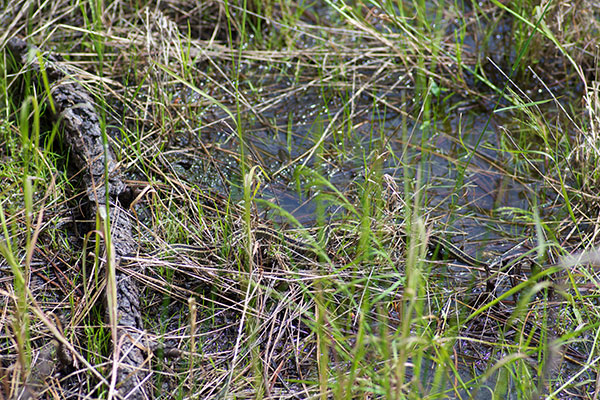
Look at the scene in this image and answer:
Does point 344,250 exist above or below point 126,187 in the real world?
below

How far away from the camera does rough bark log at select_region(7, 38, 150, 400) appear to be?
160 cm

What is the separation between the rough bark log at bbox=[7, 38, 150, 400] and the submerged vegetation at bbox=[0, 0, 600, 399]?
0.04 m

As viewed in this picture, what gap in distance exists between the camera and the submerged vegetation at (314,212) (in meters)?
1.66

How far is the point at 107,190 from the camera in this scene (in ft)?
4.87

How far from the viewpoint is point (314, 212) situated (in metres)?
2.32

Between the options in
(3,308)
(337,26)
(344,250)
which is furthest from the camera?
(337,26)

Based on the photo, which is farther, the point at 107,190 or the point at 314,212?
the point at 314,212

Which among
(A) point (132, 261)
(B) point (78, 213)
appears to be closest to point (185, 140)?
(B) point (78, 213)

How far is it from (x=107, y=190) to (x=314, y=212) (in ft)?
3.26

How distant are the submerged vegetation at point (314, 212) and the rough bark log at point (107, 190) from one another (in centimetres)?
4

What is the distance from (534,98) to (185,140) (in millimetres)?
1678

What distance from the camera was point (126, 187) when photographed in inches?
86.8

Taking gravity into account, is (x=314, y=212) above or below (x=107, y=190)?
below

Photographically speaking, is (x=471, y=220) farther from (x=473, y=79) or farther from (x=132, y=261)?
(x=132, y=261)
